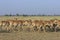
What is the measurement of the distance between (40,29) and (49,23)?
2.04 meters

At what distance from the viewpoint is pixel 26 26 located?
34031mm

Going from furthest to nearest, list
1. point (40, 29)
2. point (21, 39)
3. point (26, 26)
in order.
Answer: point (26, 26)
point (40, 29)
point (21, 39)

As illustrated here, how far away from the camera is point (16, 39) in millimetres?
20562

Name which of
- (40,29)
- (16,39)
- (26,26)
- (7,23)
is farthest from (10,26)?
(16,39)

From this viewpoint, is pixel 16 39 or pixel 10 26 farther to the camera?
pixel 10 26

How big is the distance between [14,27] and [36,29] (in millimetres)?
3853

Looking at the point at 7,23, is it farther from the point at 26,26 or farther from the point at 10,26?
the point at 26,26

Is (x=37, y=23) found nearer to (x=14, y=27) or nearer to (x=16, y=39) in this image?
(x=14, y=27)

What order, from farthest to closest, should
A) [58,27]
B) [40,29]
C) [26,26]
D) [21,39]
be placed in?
[26,26] → [58,27] → [40,29] → [21,39]

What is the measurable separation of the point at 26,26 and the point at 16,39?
44.3 feet

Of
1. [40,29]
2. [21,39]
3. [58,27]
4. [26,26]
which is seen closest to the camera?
[21,39]

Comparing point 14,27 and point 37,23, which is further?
point 14,27

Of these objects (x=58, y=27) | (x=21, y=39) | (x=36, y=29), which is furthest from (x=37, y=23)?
(x=21, y=39)

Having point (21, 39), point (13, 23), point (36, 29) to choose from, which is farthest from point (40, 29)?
point (21, 39)
